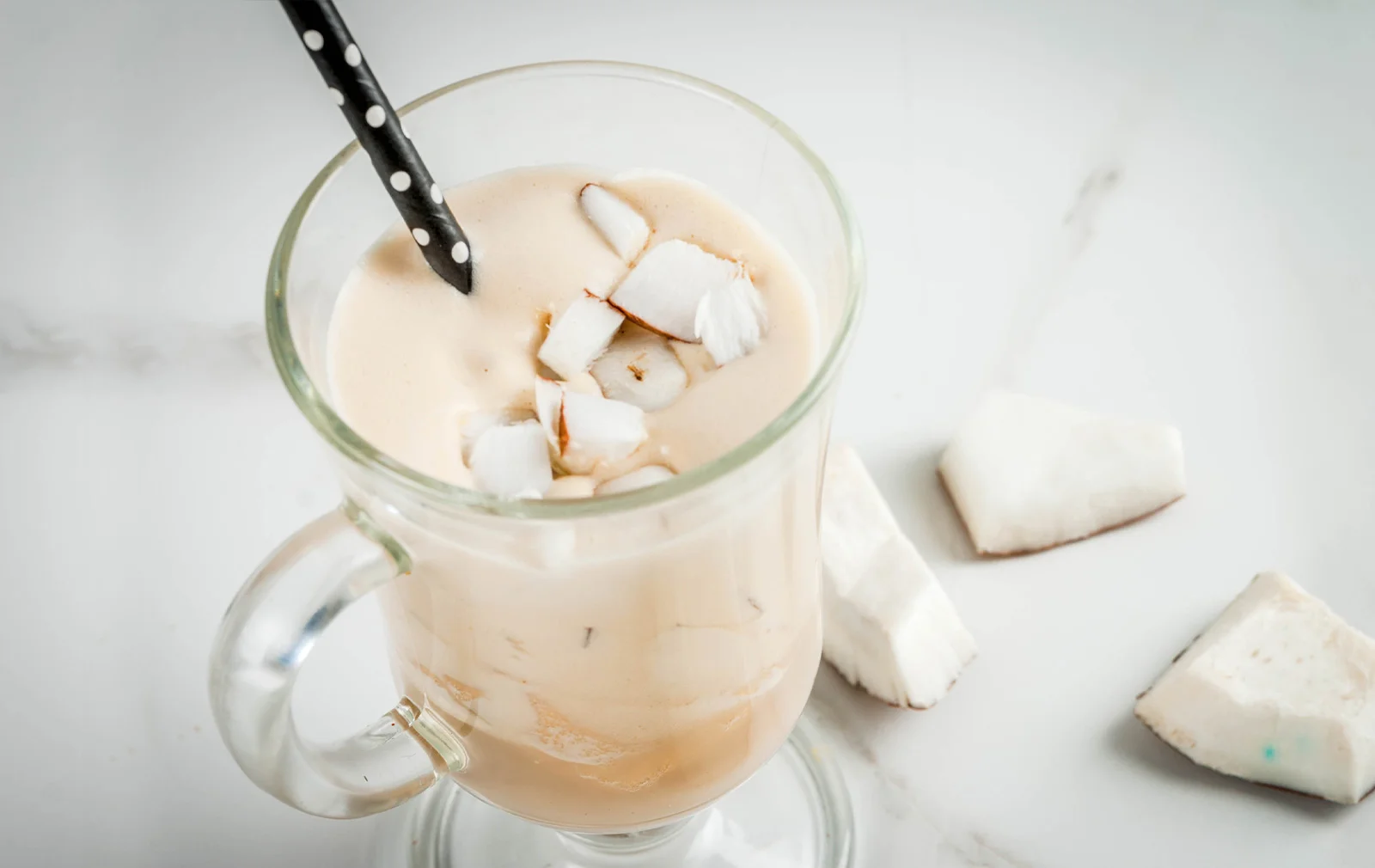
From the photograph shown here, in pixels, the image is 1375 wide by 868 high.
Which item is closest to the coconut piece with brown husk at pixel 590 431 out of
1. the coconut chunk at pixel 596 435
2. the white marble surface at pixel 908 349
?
the coconut chunk at pixel 596 435

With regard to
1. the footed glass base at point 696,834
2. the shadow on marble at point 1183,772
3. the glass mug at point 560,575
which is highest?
the glass mug at point 560,575

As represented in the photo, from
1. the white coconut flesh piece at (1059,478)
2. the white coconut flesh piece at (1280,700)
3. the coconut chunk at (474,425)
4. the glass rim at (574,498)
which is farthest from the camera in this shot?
the white coconut flesh piece at (1059,478)

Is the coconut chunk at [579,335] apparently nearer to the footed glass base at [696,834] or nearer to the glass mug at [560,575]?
the glass mug at [560,575]

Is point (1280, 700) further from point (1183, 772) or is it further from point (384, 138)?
point (384, 138)

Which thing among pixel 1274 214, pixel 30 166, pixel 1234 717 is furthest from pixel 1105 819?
pixel 30 166

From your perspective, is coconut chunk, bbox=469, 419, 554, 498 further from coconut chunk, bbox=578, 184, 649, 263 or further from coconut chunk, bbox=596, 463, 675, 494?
coconut chunk, bbox=578, 184, 649, 263

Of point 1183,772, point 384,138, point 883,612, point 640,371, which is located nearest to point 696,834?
point 883,612

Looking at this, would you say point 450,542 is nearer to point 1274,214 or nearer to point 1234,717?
point 1234,717
